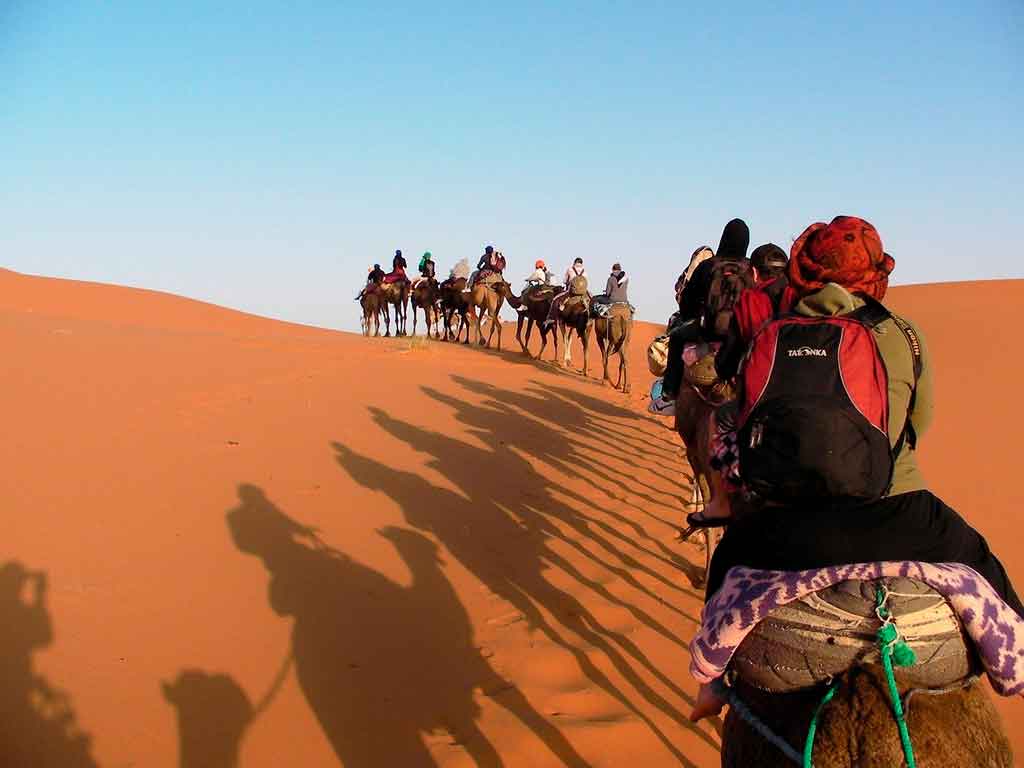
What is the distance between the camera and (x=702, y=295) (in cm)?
607

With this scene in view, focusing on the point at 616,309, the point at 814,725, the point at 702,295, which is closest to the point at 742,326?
the point at 814,725

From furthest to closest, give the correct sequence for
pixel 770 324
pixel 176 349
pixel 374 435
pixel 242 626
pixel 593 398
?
pixel 593 398 < pixel 176 349 < pixel 374 435 < pixel 242 626 < pixel 770 324

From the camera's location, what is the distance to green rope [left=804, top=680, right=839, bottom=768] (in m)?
1.93

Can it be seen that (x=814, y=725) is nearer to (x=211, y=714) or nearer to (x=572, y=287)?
(x=211, y=714)

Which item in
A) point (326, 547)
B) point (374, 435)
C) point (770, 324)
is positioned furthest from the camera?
point (374, 435)

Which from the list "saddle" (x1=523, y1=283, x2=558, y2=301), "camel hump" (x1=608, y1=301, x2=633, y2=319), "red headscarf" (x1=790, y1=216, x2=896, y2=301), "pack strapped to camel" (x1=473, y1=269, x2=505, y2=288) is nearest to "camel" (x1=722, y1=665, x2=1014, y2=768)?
"red headscarf" (x1=790, y1=216, x2=896, y2=301)

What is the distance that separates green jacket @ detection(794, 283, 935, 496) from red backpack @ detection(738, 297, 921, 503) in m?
0.04

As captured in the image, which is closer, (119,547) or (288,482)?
(119,547)

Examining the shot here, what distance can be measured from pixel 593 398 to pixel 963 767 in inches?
618

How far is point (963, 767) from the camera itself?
1896mm

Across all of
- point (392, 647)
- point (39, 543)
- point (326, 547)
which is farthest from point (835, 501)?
point (39, 543)

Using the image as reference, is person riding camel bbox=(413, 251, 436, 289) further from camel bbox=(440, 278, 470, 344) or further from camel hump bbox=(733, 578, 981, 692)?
camel hump bbox=(733, 578, 981, 692)

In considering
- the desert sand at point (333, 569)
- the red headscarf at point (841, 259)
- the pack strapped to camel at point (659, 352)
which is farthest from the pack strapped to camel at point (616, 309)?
the red headscarf at point (841, 259)

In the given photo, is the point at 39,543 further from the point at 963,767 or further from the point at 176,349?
the point at 176,349
